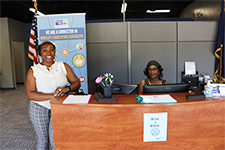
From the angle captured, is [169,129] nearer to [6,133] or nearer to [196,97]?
[196,97]

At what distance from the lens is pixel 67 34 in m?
3.93

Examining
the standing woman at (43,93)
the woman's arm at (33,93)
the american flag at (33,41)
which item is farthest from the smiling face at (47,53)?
the american flag at (33,41)

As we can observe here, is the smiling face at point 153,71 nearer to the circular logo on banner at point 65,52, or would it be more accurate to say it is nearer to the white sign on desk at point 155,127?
the white sign on desk at point 155,127

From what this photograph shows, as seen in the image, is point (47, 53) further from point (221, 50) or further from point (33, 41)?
point (221, 50)

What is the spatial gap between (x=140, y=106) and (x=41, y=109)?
3.66 feet

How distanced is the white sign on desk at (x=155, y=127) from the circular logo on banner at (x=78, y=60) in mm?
2709

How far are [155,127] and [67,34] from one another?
308 cm

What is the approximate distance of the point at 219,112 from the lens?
1.64 metres

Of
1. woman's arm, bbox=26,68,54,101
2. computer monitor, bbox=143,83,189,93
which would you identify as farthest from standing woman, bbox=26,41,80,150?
computer monitor, bbox=143,83,189,93

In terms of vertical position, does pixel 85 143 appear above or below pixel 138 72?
below

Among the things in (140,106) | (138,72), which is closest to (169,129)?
(140,106)

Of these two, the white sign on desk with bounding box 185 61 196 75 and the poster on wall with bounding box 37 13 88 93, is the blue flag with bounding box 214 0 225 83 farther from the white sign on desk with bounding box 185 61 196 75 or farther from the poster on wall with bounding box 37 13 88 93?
the poster on wall with bounding box 37 13 88 93

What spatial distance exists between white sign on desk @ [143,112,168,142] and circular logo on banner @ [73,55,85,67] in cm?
271

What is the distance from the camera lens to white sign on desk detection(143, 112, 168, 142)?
1.58m
